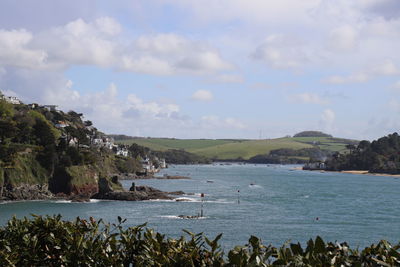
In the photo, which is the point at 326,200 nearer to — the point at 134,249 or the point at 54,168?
the point at 54,168

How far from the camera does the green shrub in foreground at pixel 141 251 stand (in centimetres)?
1217

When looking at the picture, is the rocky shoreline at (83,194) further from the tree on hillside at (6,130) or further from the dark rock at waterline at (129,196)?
the tree on hillside at (6,130)

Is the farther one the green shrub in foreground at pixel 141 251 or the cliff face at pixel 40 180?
the cliff face at pixel 40 180

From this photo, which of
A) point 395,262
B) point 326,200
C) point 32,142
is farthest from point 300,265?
point 32,142

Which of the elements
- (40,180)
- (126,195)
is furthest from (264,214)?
(40,180)

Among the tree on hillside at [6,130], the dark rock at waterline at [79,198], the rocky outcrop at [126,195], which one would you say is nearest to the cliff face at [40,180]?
the dark rock at waterline at [79,198]

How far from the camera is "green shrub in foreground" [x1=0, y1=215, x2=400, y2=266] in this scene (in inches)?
479

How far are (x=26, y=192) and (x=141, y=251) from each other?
340 ft

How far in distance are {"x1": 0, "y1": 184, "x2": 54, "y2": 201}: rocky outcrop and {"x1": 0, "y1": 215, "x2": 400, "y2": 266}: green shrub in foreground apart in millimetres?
95540

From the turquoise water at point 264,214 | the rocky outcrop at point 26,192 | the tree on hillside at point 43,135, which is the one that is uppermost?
the tree on hillside at point 43,135

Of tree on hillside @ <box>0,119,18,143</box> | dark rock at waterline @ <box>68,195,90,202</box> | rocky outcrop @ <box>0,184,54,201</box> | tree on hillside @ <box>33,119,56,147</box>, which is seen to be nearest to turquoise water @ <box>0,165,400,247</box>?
dark rock at waterline @ <box>68,195,90,202</box>

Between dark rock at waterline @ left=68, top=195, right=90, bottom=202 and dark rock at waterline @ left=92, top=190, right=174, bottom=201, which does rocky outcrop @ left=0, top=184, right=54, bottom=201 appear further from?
dark rock at waterline @ left=92, top=190, right=174, bottom=201

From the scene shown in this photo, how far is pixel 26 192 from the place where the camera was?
11256 cm

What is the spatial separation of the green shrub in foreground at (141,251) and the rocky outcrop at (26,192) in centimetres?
9554
